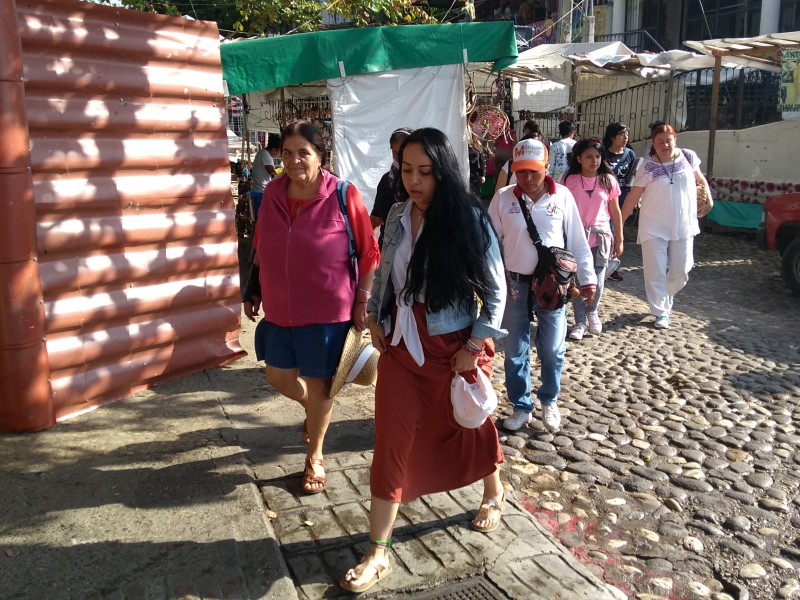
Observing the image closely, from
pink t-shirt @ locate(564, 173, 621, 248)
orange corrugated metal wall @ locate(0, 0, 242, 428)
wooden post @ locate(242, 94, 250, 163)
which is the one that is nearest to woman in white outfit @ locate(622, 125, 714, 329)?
pink t-shirt @ locate(564, 173, 621, 248)

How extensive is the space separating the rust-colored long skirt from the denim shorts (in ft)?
1.82

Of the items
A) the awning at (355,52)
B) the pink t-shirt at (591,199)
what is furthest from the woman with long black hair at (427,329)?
the awning at (355,52)

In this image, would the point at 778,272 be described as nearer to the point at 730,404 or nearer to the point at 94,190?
the point at 730,404

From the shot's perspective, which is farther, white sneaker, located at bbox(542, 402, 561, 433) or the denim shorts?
white sneaker, located at bbox(542, 402, 561, 433)

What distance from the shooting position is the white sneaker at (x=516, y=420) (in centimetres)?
476

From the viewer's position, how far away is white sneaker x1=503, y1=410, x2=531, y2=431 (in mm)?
4758

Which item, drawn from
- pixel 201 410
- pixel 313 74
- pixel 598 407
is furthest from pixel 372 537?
pixel 313 74

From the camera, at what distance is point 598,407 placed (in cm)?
524

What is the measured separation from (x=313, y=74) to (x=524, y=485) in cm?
537

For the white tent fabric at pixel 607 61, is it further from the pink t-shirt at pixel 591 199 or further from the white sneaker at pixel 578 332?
the white sneaker at pixel 578 332

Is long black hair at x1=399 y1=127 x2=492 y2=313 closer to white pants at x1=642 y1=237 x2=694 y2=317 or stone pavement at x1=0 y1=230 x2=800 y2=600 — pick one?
stone pavement at x1=0 y1=230 x2=800 y2=600

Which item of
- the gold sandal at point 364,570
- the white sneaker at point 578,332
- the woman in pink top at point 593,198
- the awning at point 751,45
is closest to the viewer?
the gold sandal at point 364,570

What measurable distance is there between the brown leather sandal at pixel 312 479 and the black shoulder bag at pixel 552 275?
168 centimetres

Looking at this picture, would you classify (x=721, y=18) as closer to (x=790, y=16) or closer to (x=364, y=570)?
(x=790, y=16)
